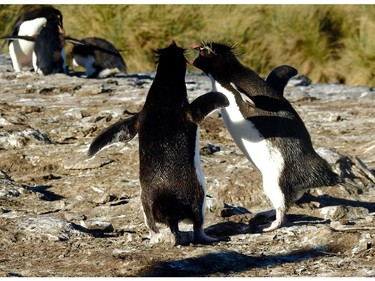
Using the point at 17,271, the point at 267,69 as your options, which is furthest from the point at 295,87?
the point at 17,271

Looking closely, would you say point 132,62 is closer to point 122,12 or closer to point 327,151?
point 122,12

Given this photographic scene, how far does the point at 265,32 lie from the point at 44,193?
22.1 feet

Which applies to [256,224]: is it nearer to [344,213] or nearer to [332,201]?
[344,213]

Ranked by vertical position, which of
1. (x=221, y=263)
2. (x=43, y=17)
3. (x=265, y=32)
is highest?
(x=43, y=17)

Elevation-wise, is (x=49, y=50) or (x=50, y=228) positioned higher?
(x=49, y=50)

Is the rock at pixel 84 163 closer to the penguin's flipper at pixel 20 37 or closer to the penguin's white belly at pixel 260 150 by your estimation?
the penguin's white belly at pixel 260 150

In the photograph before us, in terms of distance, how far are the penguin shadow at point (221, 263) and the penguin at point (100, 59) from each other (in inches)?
254

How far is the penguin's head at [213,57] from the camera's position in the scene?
22.1ft

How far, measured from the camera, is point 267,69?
43.7 ft

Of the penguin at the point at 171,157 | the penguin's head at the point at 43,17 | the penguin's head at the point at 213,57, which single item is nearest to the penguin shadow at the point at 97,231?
the penguin at the point at 171,157

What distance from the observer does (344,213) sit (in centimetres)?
648

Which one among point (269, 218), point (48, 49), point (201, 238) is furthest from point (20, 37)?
point (201, 238)

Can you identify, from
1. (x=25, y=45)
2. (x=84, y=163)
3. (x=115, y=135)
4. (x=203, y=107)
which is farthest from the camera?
(x=25, y=45)

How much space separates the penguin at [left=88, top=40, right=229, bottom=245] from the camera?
5773 millimetres
